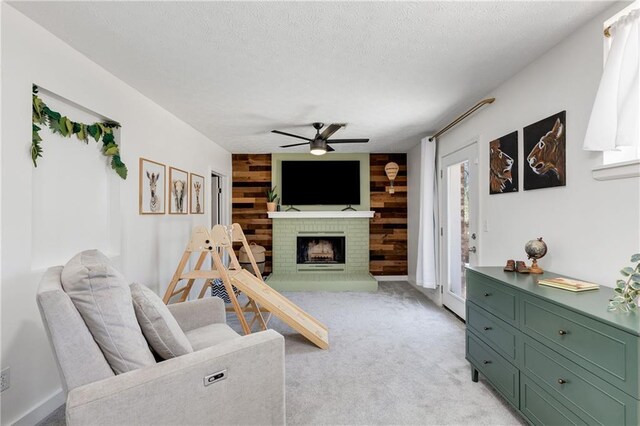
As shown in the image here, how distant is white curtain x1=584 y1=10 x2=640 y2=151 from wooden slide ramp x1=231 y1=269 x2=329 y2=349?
2.46 metres

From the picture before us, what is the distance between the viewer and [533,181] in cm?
233

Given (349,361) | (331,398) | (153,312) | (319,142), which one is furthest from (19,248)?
(319,142)

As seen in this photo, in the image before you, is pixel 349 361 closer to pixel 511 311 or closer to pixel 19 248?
pixel 511 311

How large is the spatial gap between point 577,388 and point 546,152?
151cm

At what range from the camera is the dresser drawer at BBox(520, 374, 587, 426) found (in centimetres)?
148

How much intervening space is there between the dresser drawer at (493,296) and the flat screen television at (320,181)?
3642 millimetres

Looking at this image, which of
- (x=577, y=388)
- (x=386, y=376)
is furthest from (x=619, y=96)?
(x=386, y=376)

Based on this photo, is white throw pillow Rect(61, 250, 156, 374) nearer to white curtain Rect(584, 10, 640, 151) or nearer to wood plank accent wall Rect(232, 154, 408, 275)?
white curtain Rect(584, 10, 640, 151)

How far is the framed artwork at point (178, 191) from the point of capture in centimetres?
354

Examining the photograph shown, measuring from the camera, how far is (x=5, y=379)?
170cm

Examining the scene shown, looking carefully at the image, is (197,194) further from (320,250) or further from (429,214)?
(429,214)

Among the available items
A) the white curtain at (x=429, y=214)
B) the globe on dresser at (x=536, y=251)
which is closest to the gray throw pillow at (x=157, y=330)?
the globe on dresser at (x=536, y=251)

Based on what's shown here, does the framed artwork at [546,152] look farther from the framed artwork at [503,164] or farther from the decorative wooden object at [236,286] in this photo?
the decorative wooden object at [236,286]

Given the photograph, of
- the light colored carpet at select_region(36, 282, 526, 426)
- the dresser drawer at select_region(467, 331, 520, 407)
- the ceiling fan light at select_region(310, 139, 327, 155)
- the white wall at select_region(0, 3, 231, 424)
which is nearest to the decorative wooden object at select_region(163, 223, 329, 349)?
the light colored carpet at select_region(36, 282, 526, 426)
